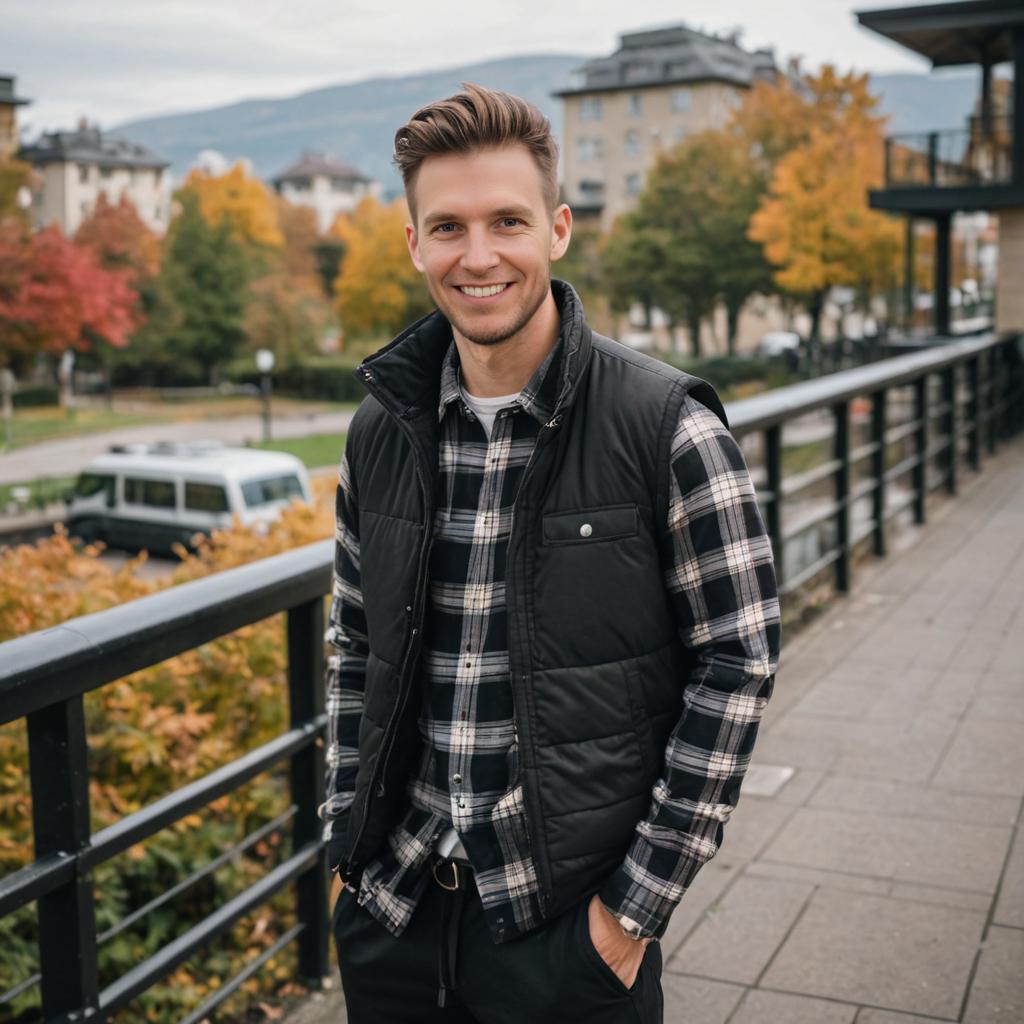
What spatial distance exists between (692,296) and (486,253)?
6476cm

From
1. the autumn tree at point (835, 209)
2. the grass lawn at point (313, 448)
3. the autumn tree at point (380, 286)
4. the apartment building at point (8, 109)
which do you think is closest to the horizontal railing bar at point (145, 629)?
the grass lawn at point (313, 448)

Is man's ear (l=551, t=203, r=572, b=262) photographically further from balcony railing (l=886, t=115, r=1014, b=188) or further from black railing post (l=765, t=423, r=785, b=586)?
balcony railing (l=886, t=115, r=1014, b=188)

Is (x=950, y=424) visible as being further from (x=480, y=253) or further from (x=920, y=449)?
(x=480, y=253)

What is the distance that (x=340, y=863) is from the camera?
221 centimetres

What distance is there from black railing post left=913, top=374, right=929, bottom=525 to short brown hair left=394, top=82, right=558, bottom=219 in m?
7.75

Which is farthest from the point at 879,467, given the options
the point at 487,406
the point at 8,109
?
the point at 8,109

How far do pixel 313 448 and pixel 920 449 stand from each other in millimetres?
44389

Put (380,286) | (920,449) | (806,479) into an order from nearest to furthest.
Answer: (806,479)
(920,449)
(380,286)

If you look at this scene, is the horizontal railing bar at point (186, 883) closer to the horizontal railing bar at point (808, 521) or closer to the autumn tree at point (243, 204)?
the horizontal railing bar at point (808, 521)

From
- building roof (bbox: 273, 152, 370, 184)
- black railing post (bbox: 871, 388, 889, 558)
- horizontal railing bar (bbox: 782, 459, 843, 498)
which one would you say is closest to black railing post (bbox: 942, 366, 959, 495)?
black railing post (bbox: 871, 388, 889, 558)

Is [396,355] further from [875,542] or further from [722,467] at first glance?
[875,542]

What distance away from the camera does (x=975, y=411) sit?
486 inches

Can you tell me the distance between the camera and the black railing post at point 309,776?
3.34 metres

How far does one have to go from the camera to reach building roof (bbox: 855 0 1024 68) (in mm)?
23984
